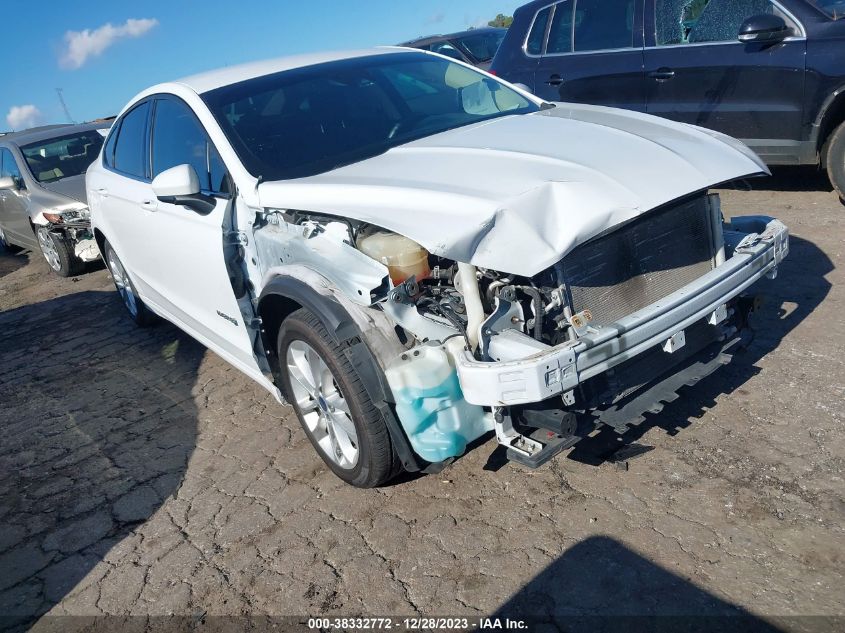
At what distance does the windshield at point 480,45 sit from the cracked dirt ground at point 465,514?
8257 mm

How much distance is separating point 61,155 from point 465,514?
8545 mm

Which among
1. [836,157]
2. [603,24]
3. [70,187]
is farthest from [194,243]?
[70,187]

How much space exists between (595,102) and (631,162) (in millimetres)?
4276

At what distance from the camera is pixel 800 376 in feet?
11.5

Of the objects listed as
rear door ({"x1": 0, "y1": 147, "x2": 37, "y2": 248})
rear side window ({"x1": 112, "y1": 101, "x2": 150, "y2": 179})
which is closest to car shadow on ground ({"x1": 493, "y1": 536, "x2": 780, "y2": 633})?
rear side window ({"x1": 112, "y1": 101, "x2": 150, "y2": 179})

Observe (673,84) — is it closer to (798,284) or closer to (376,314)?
(798,284)

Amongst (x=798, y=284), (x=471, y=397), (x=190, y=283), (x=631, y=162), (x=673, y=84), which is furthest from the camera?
(x=673, y=84)

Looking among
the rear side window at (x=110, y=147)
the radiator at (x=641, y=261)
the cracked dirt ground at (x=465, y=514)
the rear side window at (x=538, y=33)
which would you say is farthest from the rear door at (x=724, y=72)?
the rear side window at (x=110, y=147)

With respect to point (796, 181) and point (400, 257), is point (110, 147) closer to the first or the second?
point (400, 257)

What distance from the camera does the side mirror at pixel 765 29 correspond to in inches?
211

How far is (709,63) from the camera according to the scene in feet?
19.3

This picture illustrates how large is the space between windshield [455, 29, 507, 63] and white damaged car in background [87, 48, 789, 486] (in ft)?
26.9

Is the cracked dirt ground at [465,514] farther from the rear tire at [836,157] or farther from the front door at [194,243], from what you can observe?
the rear tire at [836,157]

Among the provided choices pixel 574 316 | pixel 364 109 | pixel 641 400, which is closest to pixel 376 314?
pixel 574 316
